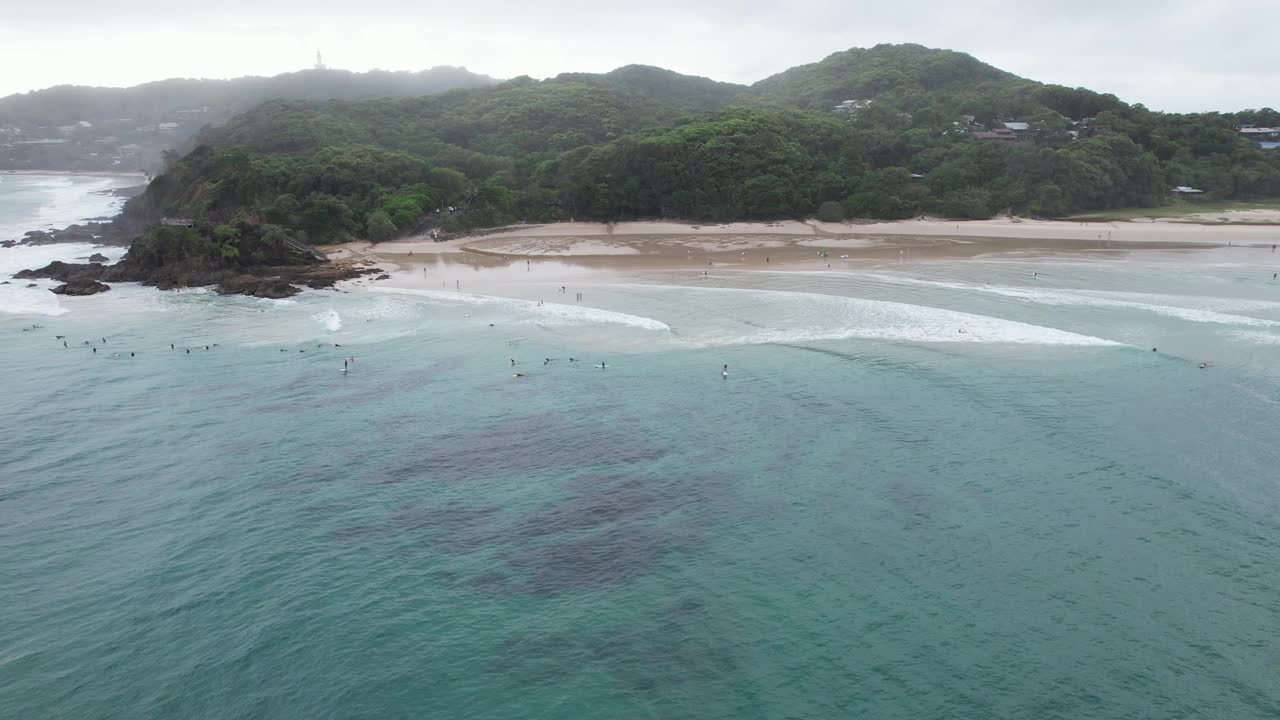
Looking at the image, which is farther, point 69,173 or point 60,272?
point 69,173

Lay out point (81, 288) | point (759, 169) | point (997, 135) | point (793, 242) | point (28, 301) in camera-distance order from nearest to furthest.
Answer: point (28, 301)
point (81, 288)
point (793, 242)
point (759, 169)
point (997, 135)

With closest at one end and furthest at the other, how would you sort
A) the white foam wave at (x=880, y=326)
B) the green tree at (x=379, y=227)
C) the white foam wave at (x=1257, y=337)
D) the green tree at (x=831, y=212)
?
the white foam wave at (x=1257, y=337) < the white foam wave at (x=880, y=326) < the green tree at (x=379, y=227) < the green tree at (x=831, y=212)

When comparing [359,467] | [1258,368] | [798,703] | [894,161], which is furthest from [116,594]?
[894,161]

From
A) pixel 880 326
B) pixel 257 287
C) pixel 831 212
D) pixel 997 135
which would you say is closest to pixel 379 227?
pixel 257 287

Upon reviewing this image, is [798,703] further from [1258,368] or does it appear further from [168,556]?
[1258,368]

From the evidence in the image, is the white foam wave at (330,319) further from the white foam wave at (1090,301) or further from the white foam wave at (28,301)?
the white foam wave at (1090,301)

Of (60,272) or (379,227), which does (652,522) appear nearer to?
(379,227)

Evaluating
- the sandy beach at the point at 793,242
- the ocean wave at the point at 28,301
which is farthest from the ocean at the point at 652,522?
the sandy beach at the point at 793,242
